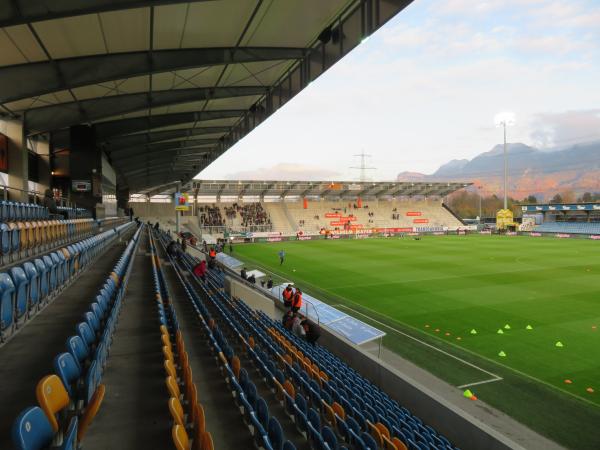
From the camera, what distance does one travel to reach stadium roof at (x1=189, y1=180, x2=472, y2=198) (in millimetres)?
58513

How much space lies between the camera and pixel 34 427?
2342 mm

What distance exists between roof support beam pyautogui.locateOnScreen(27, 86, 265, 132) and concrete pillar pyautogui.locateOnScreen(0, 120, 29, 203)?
613mm

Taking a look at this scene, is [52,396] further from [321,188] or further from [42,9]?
[321,188]

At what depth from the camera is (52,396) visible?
2.83m

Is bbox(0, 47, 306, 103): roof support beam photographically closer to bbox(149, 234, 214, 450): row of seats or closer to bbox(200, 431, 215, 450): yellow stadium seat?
→ bbox(149, 234, 214, 450): row of seats

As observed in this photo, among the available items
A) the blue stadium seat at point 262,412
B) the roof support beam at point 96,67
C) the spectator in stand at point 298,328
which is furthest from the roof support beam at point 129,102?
the blue stadium seat at point 262,412

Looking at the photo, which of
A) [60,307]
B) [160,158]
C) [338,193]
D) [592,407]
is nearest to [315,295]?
[592,407]

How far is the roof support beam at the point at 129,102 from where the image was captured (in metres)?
14.8

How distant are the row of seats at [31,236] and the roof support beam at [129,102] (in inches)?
201

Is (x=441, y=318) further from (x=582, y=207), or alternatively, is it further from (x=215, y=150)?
(x=582, y=207)

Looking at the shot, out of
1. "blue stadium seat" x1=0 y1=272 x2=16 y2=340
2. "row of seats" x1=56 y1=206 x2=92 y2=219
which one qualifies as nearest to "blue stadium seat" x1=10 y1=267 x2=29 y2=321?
"blue stadium seat" x1=0 y1=272 x2=16 y2=340

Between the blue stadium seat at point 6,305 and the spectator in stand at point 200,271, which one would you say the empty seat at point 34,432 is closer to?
the blue stadium seat at point 6,305

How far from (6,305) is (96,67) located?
8.36 meters

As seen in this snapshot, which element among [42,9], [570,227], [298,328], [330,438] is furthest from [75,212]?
[570,227]
